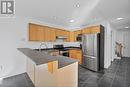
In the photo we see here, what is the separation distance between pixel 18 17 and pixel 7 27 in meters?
0.61

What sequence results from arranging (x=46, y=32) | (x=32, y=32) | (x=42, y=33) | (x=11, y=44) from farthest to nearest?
(x=46, y=32) < (x=42, y=33) < (x=32, y=32) < (x=11, y=44)

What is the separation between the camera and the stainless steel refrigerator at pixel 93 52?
436 centimetres

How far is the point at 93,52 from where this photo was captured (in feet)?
14.6

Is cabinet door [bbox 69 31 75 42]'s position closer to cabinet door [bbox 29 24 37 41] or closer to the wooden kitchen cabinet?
the wooden kitchen cabinet

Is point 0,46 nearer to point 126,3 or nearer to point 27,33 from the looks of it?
point 27,33

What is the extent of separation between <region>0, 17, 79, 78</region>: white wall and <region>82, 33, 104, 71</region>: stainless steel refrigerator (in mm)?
2713

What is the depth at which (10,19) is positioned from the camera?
12.3 ft

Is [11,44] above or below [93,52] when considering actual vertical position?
above

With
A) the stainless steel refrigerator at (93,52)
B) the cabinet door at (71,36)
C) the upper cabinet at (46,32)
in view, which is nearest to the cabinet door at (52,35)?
the upper cabinet at (46,32)

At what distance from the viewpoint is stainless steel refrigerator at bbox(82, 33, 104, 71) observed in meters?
Result: 4.36

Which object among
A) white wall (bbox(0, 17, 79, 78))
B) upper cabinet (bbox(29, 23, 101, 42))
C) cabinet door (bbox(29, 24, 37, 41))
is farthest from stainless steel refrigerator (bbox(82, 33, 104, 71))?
white wall (bbox(0, 17, 79, 78))

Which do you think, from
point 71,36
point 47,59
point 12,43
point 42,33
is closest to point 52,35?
point 42,33

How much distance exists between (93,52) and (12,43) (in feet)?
10.8

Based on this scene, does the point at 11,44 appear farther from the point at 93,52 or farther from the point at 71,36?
the point at 71,36
